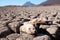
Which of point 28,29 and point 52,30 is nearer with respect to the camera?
point 28,29

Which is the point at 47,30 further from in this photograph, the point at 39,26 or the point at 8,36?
the point at 8,36

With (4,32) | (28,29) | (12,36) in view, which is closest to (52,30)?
(28,29)

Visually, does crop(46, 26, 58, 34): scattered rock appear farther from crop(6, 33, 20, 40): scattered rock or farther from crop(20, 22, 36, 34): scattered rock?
crop(6, 33, 20, 40): scattered rock

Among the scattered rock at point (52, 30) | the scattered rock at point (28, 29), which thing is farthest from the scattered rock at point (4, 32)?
the scattered rock at point (52, 30)

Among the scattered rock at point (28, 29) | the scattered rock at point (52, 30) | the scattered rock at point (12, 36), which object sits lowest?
the scattered rock at point (12, 36)

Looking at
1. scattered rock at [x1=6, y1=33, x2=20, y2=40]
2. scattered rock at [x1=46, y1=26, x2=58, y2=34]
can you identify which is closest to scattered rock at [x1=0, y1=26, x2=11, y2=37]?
scattered rock at [x1=6, y1=33, x2=20, y2=40]

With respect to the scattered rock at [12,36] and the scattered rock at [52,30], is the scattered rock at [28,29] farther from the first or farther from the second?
the scattered rock at [52,30]

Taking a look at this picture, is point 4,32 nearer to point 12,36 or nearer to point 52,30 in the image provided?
point 12,36

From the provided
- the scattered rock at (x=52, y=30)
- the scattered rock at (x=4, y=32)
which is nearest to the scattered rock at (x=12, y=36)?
the scattered rock at (x=4, y=32)

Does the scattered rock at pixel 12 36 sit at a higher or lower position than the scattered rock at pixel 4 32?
lower

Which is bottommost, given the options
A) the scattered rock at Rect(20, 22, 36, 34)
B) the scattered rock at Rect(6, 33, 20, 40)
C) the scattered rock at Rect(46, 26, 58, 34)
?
the scattered rock at Rect(6, 33, 20, 40)

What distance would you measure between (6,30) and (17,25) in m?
0.22

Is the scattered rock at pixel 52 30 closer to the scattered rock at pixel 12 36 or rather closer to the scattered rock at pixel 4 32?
the scattered rock at pixel 12 36

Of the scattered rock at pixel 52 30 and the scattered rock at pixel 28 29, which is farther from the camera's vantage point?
the scattered rock at pixel 52 30
